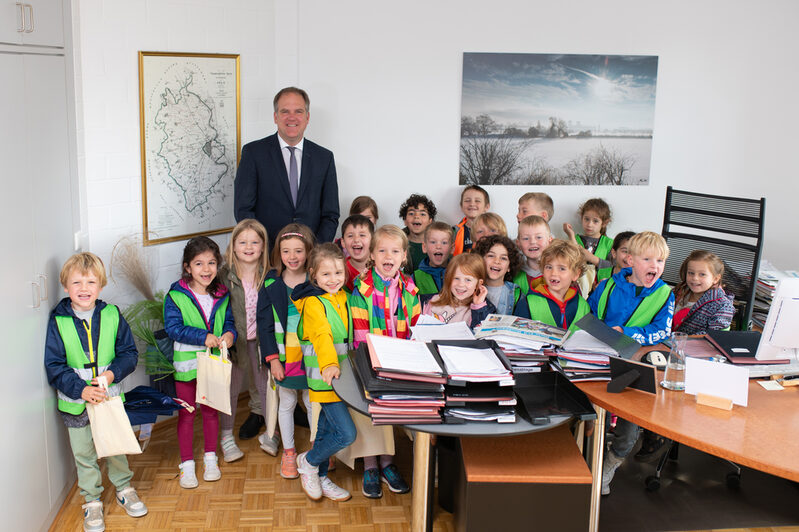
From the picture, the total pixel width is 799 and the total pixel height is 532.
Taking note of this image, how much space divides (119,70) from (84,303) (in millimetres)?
1397

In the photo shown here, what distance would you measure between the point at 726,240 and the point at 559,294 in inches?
61.5

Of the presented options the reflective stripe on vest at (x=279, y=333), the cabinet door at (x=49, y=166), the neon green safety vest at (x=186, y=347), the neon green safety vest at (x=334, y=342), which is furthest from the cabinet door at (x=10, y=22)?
the neon green safety vest at (x=334, y=342)

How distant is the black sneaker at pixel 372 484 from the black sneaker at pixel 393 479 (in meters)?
0.05

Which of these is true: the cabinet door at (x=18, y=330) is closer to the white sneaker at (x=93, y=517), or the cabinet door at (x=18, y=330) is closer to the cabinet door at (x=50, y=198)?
the cabinet door at (x=50, y=198)

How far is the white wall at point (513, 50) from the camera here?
5066 millimetres

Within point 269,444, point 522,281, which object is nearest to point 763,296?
point 522,281

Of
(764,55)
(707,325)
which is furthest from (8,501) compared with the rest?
(764,55)

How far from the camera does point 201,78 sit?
176 inches

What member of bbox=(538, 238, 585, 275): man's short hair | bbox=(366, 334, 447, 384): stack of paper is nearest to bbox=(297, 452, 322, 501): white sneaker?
bbox=(366, 334, 447, 384): stack of paper

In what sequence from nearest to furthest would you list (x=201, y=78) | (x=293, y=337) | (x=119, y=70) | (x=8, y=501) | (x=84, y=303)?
(x=8, y=501)
(x=84, y=303)
(x=293, y=337)
(x=119, y=70)
(x=201, y=78)

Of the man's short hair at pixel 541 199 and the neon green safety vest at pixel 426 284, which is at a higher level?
the man's short hair at pixel 541 199

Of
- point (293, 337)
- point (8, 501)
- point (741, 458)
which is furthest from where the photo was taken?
point (293, 337)

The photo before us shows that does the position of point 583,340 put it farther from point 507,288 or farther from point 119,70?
point 119,70

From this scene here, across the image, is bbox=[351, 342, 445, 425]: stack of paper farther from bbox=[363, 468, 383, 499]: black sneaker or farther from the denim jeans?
bbox=[363, 468, 383, 499]: black sneaker
